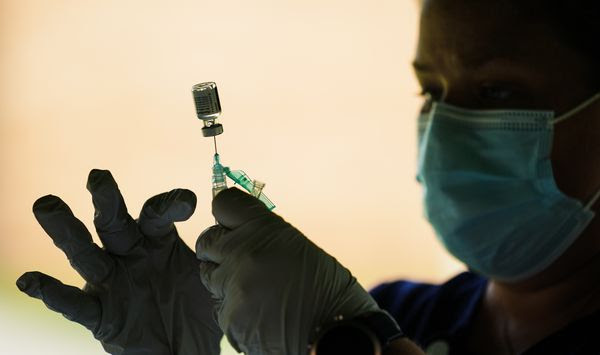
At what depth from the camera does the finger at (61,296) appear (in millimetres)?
1114

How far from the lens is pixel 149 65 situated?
293cm

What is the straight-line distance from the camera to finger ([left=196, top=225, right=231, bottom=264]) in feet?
3.65

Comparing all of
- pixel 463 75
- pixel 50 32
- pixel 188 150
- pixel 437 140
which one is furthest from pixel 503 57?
pixel 50 32

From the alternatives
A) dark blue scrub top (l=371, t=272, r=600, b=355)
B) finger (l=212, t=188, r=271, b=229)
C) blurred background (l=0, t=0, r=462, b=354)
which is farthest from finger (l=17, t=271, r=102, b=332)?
blurred background (l=0, t=0, r=462, b=354)

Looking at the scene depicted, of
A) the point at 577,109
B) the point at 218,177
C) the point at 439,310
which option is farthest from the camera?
the point at 439,310

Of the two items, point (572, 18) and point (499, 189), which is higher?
point (572, 18)

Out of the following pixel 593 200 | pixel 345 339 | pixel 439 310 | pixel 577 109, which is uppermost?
pixel 577 109

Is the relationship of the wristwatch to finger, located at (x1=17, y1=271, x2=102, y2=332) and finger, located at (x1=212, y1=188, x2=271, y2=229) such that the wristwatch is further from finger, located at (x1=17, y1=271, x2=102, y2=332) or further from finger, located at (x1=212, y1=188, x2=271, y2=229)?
finger, located at (x1=17, y1=271, x2=102, y2=332)

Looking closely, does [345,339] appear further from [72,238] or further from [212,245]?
[72,238]

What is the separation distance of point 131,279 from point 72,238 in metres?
0.14

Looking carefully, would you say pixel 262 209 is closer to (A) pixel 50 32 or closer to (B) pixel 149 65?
(B) pixel 149 65

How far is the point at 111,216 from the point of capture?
1140 mm

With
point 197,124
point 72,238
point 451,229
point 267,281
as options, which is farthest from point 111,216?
point 197,124

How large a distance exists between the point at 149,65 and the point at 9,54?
702 mm
